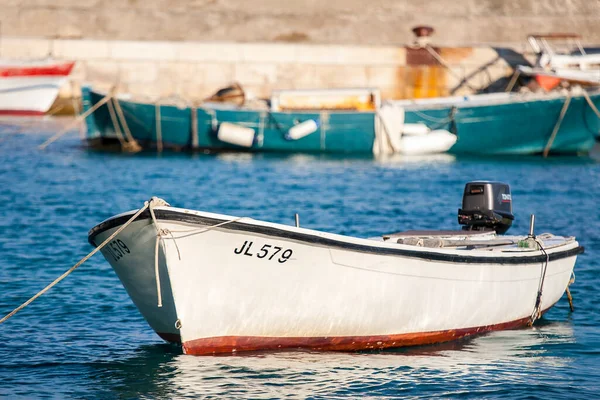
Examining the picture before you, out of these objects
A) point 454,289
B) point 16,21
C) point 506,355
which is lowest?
point 506,355

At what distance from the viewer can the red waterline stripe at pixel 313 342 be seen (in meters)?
9.30

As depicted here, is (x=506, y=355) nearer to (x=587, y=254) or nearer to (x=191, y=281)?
(x=191, y=281)

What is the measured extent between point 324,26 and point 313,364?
28.9 m

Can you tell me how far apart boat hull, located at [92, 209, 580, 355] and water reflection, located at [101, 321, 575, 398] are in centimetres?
17

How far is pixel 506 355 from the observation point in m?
10.0

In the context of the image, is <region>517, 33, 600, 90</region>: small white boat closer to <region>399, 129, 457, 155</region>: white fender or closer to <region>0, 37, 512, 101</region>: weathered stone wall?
<region>0, 37, 512, 101</region>: weathered stone wall

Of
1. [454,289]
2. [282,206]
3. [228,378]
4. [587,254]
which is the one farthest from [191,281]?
[282,206]

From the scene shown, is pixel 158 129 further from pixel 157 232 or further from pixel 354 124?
pixel 157 232

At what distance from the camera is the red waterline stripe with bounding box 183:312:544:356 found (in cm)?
930

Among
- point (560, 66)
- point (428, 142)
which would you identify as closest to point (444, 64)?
point (560, 66)

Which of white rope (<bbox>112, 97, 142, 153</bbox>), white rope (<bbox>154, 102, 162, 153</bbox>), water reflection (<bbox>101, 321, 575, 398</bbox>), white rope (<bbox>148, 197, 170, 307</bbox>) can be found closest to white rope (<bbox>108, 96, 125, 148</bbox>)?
white rope (<bbox>112, 97, 142, 153</bbox>)

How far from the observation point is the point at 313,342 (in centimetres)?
952

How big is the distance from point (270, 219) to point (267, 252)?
356 inches

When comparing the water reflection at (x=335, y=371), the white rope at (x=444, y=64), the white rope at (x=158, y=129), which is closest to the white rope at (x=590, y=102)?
the white rope at (x=444, y=64)
